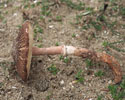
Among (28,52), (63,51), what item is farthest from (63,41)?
(28,52)

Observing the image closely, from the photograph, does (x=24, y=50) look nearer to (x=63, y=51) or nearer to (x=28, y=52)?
(x=28, y=52)

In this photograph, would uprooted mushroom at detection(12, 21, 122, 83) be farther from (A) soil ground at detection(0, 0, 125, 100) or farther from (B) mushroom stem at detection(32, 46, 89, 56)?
(A) soil ground at detection(0, 0, 125, 100)

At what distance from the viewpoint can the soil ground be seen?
11.0ft

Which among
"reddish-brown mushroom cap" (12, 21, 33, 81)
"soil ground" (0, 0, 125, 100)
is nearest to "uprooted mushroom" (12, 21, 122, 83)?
"reddish-brown mushroom cap" (12, 21, 33, 81)

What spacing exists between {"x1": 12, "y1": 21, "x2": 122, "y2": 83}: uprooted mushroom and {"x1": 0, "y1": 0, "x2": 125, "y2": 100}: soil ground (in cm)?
28

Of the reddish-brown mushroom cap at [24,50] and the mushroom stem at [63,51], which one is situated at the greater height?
the reddish-brown mushroom cap at [24,50]

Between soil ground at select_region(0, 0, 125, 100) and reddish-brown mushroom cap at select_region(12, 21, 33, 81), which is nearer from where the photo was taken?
reddish-brown mushroom cap at select_region(12, 21, 33, 81)

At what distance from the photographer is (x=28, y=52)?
292 centimetres

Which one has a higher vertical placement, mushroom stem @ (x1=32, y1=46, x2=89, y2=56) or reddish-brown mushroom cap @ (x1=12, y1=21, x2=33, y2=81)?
reddish-brown mushroom cap @ (x1=12, y1=21, x2=33, y2=81)

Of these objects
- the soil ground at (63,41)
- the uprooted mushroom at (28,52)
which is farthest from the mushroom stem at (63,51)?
the soil ground at (63,41)

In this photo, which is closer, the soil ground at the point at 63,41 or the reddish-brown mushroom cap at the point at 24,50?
the reddish-brown mushroom cap at the point at 24,50

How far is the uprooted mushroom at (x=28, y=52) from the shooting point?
2.93 meters

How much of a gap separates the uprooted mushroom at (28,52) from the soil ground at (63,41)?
28 cm

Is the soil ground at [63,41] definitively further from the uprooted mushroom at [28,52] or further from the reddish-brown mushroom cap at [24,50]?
the reddish-brown mushroom cap at [24,50]
